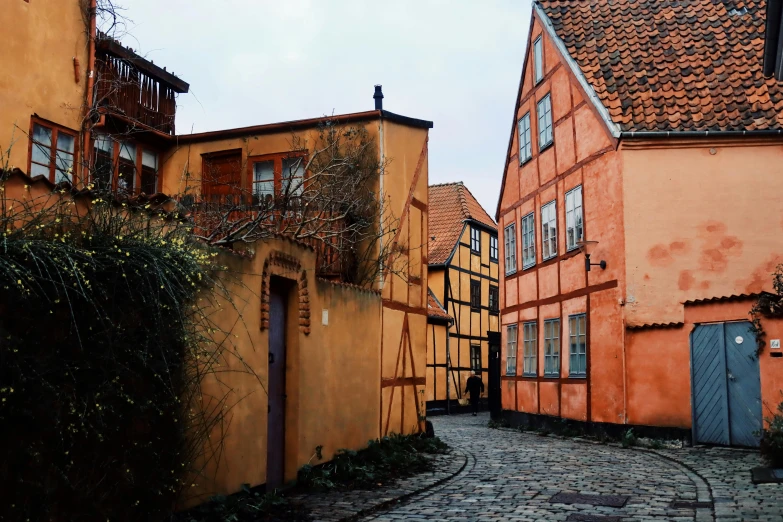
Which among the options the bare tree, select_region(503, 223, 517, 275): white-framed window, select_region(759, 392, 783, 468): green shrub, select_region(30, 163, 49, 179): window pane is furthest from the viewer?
select_region(503, 223, 517, 275): white-framed window

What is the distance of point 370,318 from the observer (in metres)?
13.0

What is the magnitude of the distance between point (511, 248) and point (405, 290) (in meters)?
8.47

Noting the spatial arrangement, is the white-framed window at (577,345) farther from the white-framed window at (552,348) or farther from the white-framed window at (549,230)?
the white-framed window at (549,230)

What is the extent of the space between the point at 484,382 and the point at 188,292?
29.1m

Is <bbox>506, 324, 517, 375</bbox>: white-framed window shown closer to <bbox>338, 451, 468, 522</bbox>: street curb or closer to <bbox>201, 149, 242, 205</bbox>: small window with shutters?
<bbox>201, 149, 242, 205</bbox>: small window with shutters

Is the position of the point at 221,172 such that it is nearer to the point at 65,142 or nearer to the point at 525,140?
the point at 65,142

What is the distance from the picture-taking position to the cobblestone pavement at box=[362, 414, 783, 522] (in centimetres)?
808

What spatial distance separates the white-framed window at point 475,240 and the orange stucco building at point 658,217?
14.3 meters

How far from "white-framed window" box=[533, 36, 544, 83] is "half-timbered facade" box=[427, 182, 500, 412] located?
1148cm

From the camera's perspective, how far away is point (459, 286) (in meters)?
33.6

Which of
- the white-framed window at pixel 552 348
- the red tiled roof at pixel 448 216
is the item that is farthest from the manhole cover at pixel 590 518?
the red tiled roof at pixel 448 216

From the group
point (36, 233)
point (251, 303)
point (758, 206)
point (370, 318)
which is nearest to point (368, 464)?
point (370, 318)

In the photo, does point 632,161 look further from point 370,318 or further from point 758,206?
point 370,318

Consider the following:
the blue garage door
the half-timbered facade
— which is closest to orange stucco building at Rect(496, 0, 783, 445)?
the blue garage door
